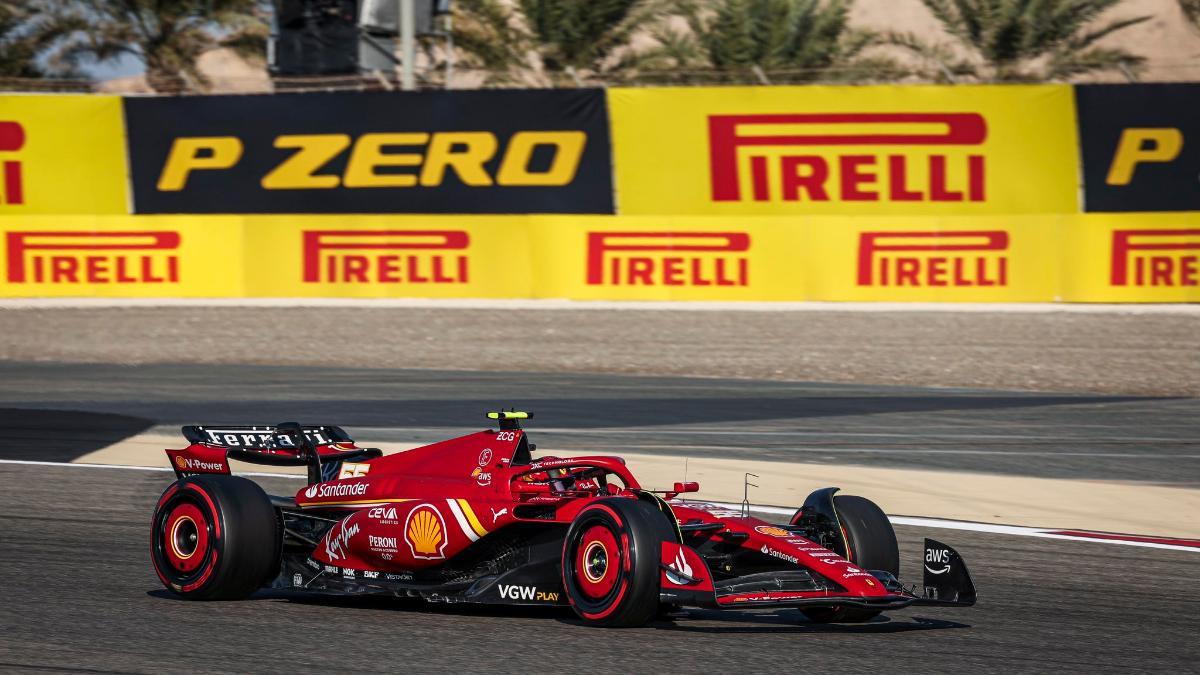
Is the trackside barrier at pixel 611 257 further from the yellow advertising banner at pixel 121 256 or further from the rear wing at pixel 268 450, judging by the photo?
the rear wing at pixel 268 450

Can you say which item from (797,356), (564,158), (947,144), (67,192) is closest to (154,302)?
(67,192)

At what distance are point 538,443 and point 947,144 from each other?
7.87m

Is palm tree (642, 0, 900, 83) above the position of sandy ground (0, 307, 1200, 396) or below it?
above

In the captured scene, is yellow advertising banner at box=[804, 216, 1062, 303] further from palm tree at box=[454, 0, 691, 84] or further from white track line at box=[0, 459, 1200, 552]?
palm tree at box=[454, 0, 691, 84]

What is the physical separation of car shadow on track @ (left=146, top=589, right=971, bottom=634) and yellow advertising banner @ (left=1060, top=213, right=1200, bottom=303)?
38.6 ft

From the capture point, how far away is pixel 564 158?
19578 mm

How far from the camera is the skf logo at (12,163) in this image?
20469 mm

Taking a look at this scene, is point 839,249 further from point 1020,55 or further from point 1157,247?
point 1020,55

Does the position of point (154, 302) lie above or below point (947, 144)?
below

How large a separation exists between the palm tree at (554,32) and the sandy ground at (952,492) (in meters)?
20.6

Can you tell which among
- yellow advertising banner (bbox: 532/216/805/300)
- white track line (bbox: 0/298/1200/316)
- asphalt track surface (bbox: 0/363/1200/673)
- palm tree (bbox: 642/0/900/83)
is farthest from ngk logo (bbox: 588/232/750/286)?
palm tree (bbox: 642/0/900/83)

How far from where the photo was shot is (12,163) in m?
20.6

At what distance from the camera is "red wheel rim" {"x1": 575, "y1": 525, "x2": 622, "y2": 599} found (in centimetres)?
641

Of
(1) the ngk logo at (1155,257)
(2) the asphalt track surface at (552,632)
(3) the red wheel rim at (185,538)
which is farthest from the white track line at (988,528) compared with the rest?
(1) the ngk logo at (1155,257)
